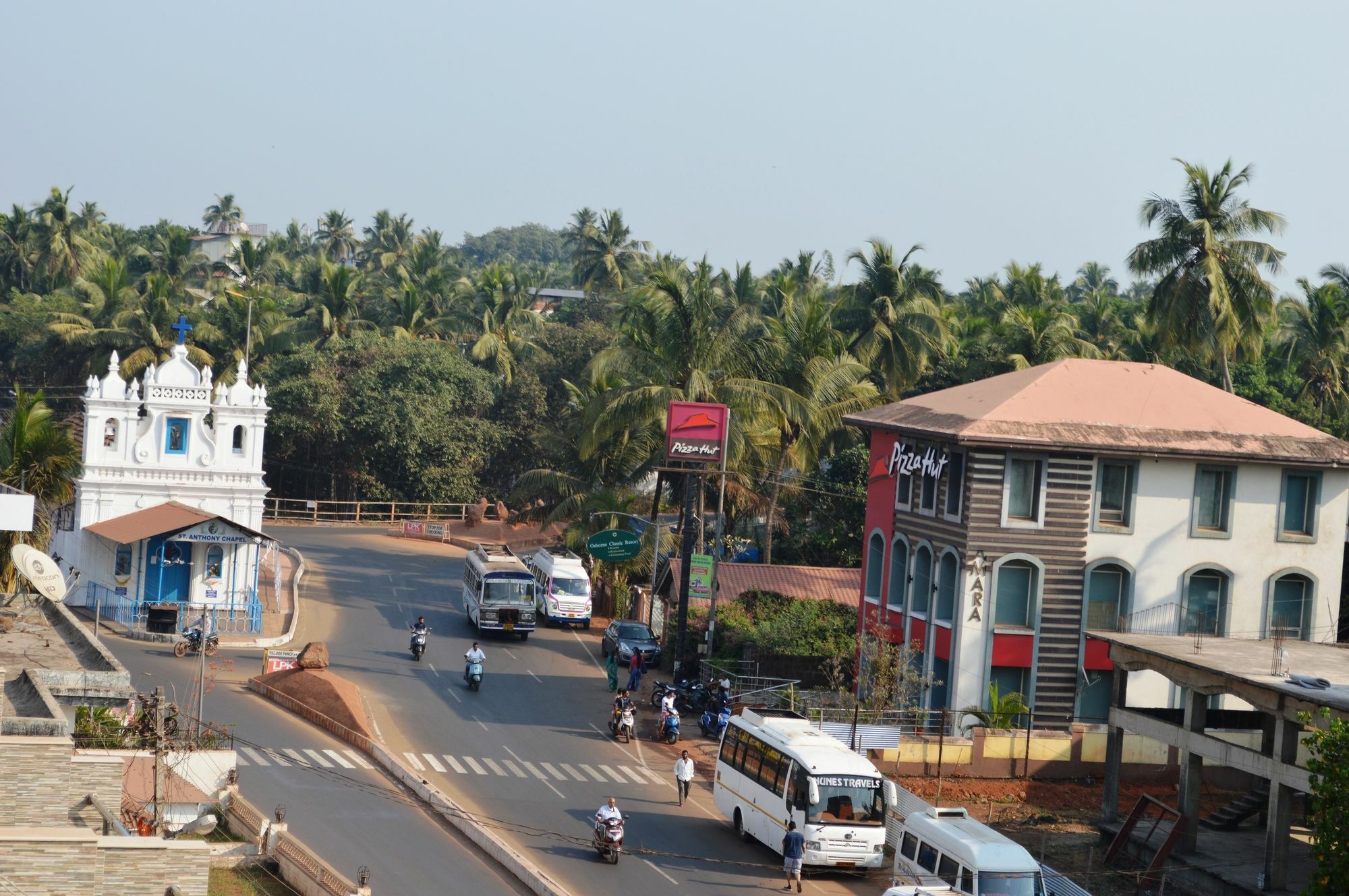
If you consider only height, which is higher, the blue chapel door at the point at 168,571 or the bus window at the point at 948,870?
the blue chapel door at the point at 168,571

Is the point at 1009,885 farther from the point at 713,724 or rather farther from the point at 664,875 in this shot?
the point at 713,724

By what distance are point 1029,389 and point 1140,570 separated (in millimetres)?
5870

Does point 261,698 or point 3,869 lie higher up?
point 3,869

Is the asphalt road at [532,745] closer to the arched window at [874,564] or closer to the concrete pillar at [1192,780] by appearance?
the arched window at [874,564]

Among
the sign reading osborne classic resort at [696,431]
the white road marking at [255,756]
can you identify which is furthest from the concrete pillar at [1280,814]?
the white road marking at [255,756]

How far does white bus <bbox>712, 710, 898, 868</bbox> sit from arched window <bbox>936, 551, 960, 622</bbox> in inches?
A: 403

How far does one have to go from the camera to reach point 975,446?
3847 centimetres

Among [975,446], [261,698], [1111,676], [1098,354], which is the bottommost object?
[261,698]

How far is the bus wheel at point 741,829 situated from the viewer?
3084cm

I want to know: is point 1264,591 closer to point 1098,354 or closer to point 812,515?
point 812,515

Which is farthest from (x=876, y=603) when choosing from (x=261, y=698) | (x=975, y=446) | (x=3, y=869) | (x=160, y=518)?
(x=3, y=869)

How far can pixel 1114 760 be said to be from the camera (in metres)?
32.8

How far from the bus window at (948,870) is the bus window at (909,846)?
34.8 inches

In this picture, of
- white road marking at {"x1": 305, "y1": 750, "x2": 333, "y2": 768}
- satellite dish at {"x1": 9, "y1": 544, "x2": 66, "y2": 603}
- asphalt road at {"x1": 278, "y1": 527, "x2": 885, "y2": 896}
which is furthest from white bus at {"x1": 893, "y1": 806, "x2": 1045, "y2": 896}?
satellite dish at {"x1": 9, "y1": 544, "x2": 66, "y2": 603}
